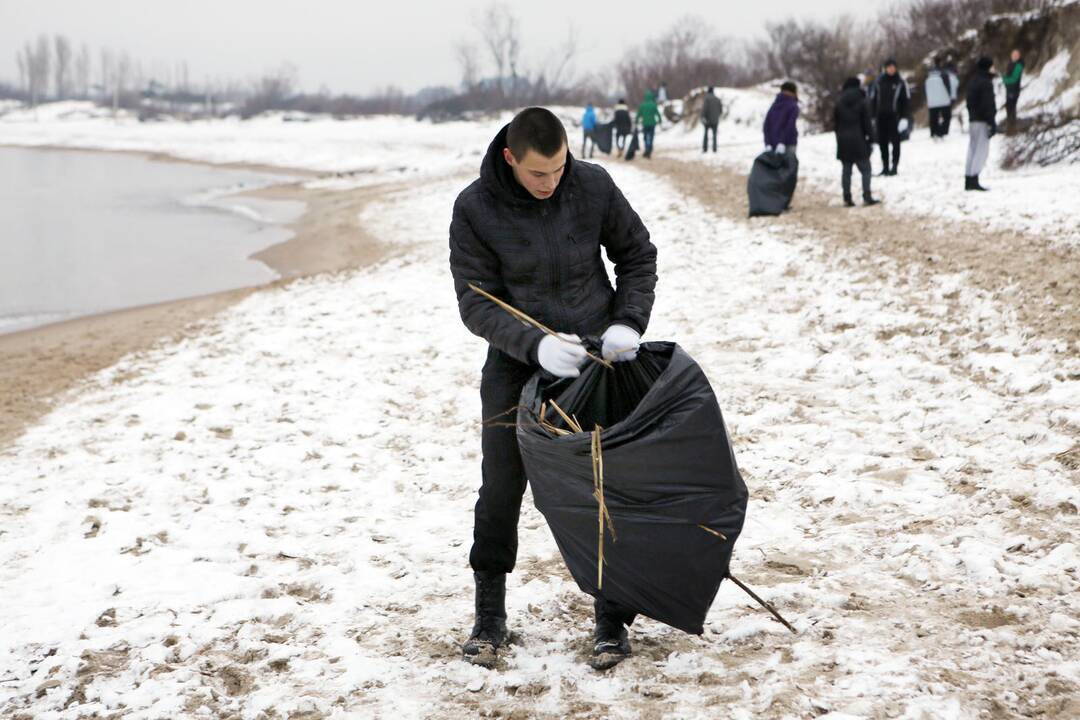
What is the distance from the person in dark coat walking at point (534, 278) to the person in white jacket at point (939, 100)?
16.4 m

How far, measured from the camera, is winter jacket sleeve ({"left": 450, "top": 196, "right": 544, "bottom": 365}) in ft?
8.82

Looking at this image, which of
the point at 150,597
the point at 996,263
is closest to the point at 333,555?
the point at 150,597

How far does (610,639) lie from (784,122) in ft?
32.7

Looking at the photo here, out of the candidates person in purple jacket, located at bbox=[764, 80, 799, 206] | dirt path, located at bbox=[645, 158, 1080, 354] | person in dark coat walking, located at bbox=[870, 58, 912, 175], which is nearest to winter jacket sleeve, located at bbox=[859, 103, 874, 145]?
person in purple jacket, located at bbox=[764, 80, 799, 206]

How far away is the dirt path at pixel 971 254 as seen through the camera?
628cm

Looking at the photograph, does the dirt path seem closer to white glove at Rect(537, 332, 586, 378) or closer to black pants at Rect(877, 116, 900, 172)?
black pants at Rect(877, 116, 900, 172)

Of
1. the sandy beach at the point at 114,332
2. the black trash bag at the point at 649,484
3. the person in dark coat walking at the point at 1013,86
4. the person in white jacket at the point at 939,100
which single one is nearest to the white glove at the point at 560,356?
the black trash bag at the point at 649,484

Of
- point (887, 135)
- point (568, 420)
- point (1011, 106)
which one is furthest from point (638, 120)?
point (568, 420)

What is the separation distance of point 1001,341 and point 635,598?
14.3 feet

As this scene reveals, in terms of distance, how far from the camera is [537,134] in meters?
2.55

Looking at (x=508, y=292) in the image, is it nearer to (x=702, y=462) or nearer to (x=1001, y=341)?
(x=702, y=462)

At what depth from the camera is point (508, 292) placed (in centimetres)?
287

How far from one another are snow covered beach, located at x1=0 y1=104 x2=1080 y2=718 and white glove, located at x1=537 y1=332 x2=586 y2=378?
1021 mm

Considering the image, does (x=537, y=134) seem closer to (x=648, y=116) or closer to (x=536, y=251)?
(x=536, y=251)
